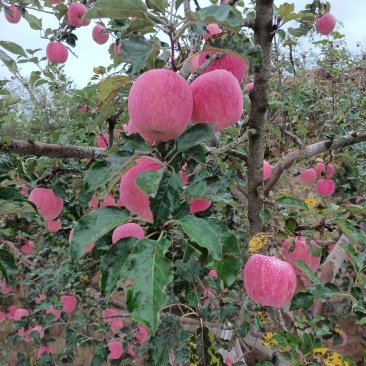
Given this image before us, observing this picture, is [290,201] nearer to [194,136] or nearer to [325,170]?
[194,136]

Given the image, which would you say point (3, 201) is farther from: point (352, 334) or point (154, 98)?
point (352, 334)

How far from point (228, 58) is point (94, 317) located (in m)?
1.85

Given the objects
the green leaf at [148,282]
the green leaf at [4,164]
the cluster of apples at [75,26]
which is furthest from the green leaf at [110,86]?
the cluster of apples at [75,26]

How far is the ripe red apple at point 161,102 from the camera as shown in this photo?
0.53m

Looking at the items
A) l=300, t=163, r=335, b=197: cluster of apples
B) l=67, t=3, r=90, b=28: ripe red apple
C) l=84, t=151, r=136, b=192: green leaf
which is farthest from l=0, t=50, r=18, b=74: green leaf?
l=300, t=163, r=335, b=197: cluster of apples

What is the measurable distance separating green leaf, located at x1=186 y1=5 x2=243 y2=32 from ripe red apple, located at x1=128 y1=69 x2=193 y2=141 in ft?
0.33

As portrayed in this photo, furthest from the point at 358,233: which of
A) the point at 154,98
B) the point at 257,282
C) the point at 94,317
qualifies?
the point at 94,317

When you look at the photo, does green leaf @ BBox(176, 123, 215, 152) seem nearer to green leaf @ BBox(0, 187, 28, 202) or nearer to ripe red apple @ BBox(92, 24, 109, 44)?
green leaf @ BBox(0, 187, 28, 202)

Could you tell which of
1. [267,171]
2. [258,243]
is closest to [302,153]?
[267,171]

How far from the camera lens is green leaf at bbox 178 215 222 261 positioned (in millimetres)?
445

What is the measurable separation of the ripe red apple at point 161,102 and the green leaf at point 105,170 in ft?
0.21

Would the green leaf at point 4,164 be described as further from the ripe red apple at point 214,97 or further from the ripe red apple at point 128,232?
the ripe red apple at point 214,97

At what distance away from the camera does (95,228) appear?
1.64ft

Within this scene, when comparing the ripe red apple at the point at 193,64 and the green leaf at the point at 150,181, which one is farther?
the ripe red apple at the point at 193,64
